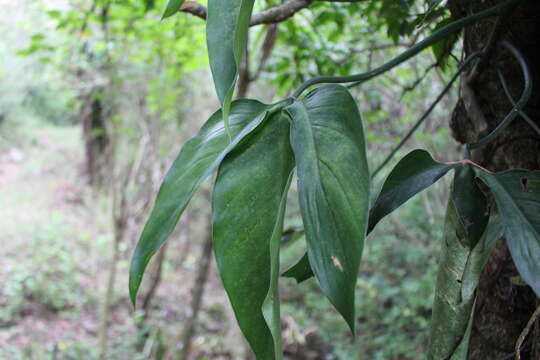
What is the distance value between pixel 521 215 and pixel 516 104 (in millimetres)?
182

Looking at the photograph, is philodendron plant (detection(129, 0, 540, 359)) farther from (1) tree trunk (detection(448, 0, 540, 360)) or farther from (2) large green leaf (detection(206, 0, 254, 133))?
(1) tree trunk (detection(448, 0, 540, 360))

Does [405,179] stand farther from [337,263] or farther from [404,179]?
[337,263]

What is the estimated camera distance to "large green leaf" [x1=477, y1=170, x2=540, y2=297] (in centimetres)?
37

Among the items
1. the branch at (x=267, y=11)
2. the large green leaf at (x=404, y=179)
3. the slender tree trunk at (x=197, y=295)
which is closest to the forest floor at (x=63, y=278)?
the slender tree trunk at (x=197, y=295)

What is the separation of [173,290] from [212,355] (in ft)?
4.37

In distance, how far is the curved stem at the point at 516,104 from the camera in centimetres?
48

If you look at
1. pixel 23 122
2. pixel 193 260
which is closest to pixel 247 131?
pixel 193 260

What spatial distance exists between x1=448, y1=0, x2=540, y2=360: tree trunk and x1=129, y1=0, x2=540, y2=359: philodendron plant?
7.2 inches

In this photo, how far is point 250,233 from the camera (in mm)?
399

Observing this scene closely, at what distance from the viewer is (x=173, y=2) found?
43 centimetres

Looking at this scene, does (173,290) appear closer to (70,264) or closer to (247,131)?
(70,264)

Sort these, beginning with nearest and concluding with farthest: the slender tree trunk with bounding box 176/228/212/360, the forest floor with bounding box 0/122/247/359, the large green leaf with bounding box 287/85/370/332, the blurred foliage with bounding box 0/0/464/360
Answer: the large green leaf with bounding box 287/85/370/332 < the blurred foliage with bounding box 0/0/464/360 < the slender tree trunk with bounding box 176/228/212/360 < the forest floor with bounding box 0/122/247/359

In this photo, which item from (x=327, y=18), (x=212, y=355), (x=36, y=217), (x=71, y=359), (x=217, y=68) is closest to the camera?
(x=217, y=68)

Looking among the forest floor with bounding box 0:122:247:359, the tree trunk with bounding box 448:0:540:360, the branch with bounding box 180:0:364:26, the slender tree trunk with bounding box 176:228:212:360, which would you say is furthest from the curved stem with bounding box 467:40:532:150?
the forest floor with bounding box 0:122:247:359
